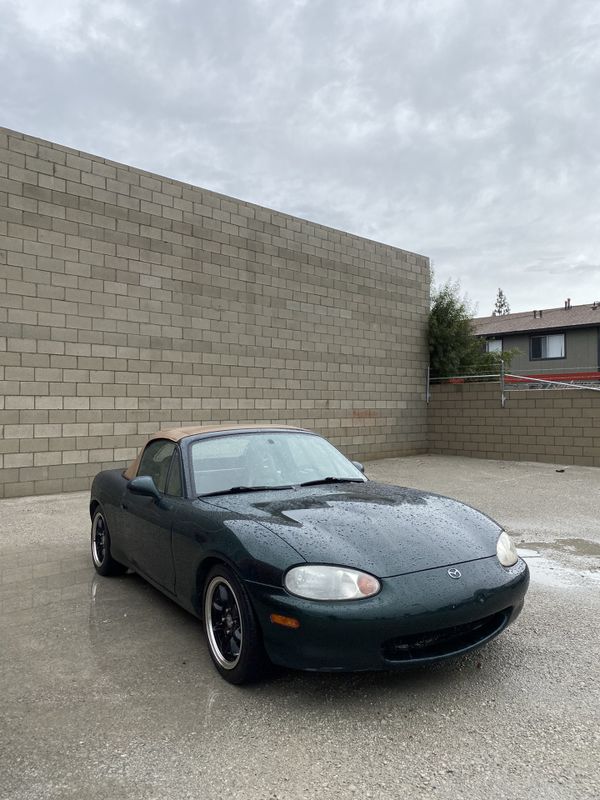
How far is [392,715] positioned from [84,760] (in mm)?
1268

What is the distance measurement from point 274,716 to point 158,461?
6.97ft

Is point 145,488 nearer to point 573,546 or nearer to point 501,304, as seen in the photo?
point 573,546

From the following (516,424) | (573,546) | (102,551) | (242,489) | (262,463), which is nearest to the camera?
(242,489)

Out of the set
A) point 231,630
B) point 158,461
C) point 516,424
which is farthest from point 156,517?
point 516,424

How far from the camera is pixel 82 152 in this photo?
934 cm

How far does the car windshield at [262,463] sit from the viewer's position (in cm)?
378

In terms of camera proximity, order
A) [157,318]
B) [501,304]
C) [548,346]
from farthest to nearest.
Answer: [501,304] → [548,346] → [157,318]

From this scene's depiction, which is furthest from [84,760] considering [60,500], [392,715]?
[60,500]

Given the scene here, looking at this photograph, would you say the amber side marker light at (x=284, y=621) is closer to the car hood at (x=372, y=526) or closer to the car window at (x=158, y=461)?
the car hood at (x=372, y=526)

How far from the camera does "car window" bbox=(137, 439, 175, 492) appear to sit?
13.3 ft

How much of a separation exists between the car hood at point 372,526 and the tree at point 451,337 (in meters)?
12.1

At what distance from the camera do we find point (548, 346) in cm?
2714

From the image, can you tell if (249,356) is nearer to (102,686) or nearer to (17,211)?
(17,211)

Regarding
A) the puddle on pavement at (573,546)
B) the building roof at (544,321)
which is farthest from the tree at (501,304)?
the puddle on pavement at (573,546)
